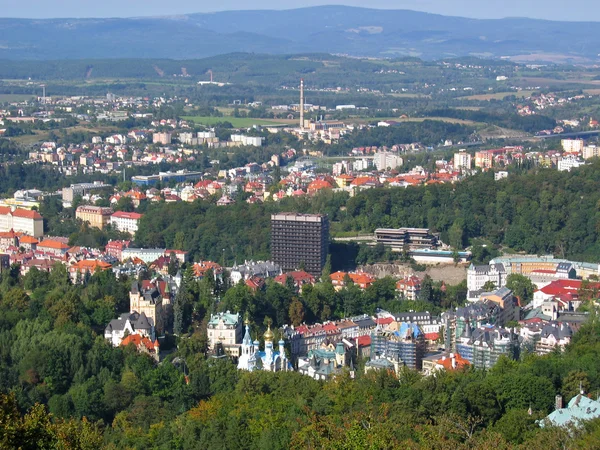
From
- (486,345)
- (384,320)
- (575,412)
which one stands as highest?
(575,412)

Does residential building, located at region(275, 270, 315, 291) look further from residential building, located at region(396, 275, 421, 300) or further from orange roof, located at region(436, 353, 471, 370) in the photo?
orange roof, located at region(436, 353, 471, 370)

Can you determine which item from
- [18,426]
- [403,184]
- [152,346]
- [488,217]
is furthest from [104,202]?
[18,426]

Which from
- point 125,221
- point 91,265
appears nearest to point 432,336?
point 91,265

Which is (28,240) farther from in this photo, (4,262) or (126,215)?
(4,262)

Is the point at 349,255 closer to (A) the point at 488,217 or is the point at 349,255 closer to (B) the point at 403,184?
(A) the point at 488,217

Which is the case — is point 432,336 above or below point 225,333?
below

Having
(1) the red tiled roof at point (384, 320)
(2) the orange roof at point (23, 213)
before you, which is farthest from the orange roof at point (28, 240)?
(1) the red tiled roof at point (384, 320)
